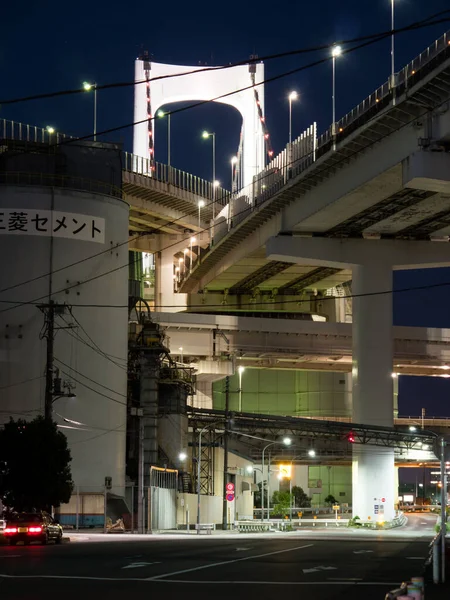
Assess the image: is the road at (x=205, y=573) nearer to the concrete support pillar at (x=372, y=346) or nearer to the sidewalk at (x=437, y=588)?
the sidewalk at (x=437, y=588)

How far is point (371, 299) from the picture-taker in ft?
249

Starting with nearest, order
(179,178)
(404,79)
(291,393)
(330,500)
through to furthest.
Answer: (404,79) < (179,178) < (291,393) < (330,500)

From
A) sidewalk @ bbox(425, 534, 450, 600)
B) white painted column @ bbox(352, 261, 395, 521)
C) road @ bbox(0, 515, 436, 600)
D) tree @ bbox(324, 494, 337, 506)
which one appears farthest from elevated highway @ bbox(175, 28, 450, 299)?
tree @ bbox(324, 494, 337, 506)

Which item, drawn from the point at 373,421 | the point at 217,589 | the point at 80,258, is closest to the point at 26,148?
the point at 80,258

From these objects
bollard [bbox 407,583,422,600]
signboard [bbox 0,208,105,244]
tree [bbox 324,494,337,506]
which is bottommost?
tree [bbox 324,494,337,506]

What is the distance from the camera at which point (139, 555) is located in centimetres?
3344

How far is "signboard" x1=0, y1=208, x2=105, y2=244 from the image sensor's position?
71688mm

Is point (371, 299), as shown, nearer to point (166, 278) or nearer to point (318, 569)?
point (166, 278)

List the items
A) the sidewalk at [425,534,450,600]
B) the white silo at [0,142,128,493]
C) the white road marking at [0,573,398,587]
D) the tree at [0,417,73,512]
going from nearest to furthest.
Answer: the sidewalk at [425,534,450,600] < the white road marking at [0,573,398,587] < the tree at [0,417,73,512] < the white silo at [0,142,128,493]

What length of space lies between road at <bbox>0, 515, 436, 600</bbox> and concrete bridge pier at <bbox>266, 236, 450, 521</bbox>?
37.6 metres

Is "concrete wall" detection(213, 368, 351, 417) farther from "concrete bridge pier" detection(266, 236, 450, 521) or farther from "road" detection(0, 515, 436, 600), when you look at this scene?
"road" detection(0, 515, 436, 600)

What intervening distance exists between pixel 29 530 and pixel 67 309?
29127 millimetres

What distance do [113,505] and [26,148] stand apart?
24.5m

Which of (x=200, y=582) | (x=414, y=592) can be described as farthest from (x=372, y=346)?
(x=414, y=592)
